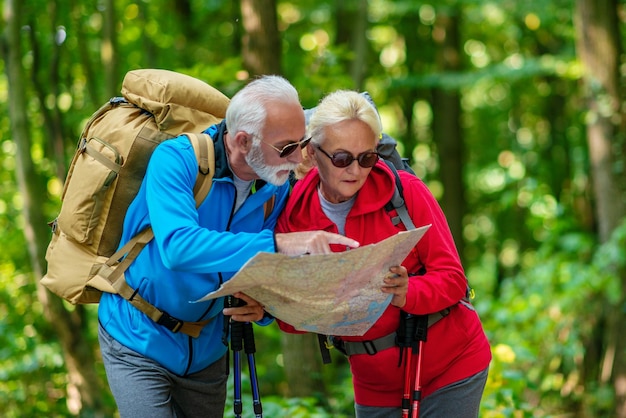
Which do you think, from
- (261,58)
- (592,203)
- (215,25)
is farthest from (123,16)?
(592,203)

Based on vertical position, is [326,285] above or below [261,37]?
below

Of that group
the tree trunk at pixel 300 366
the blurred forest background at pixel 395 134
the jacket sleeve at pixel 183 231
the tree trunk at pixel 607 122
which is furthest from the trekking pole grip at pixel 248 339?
the tree trunk at pixel 607 122

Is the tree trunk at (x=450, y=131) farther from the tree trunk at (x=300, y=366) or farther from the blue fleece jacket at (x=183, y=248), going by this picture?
the blue fleece jacket at (x=183, y=248)

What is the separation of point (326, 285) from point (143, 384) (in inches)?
32.7

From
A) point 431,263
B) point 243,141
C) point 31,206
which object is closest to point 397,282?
point 431,263

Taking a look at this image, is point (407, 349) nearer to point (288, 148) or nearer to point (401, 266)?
point (401, 266)

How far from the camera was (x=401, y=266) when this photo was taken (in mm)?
3027

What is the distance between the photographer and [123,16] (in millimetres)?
11047

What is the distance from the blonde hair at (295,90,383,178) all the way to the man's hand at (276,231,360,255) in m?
0.51

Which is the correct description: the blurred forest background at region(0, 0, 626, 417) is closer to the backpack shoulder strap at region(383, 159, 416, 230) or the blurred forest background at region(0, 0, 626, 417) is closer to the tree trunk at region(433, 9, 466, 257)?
the tree trunk at region(433, 9, 466, 257)

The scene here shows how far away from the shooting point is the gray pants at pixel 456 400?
10.5 feet

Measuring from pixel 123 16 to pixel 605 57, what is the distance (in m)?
6.16

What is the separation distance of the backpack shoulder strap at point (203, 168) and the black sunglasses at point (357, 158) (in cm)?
46

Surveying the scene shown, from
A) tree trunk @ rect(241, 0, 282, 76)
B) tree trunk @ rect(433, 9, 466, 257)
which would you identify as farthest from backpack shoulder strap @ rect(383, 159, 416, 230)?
tree trunk @ rect(433, 9, 466, 257)
